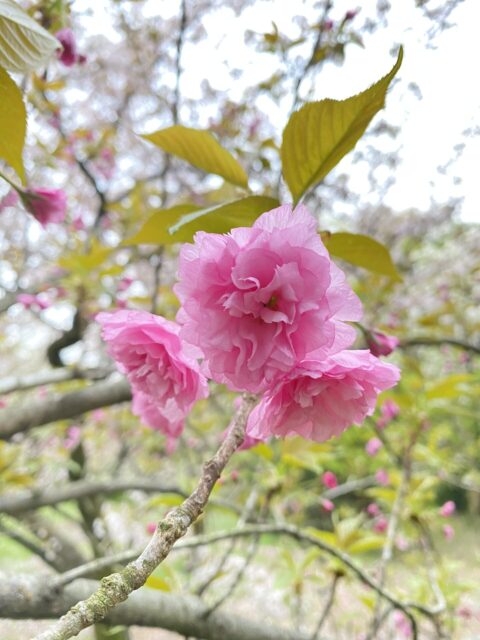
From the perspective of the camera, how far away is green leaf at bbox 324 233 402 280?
0.60 meters

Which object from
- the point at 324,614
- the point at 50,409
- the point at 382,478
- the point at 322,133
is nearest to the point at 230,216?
the point at 322,133

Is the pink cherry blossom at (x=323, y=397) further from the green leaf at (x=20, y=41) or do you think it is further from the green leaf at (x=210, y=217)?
the green leaf at (x=20, y=41)

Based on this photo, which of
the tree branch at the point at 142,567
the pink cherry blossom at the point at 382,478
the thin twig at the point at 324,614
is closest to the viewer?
the tree branch at the point at 142,567

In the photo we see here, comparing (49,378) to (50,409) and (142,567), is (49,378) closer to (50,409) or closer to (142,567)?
(50,409)

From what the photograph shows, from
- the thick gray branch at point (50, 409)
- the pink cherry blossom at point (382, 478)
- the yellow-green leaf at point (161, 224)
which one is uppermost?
the yellow-green leaf at point (161, 224)

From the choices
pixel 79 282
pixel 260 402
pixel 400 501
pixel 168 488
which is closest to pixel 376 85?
pixel 260 402

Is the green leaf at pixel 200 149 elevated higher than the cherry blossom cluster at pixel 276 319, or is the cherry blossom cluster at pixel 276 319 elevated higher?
the green leaf at pixel 200 149

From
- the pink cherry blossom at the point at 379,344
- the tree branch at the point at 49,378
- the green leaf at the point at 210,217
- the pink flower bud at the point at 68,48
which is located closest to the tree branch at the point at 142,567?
the green leaf at the point at 210,217

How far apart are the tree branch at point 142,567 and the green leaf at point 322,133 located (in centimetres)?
30

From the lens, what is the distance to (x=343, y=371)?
18.1 inches

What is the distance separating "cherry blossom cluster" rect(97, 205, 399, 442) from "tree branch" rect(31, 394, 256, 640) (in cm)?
7

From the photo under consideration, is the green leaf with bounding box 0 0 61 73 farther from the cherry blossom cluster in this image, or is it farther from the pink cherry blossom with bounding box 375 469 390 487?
the pink cherry blossom with bounding box 375 469 390 487

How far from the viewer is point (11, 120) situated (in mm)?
492

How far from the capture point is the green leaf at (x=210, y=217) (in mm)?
513
